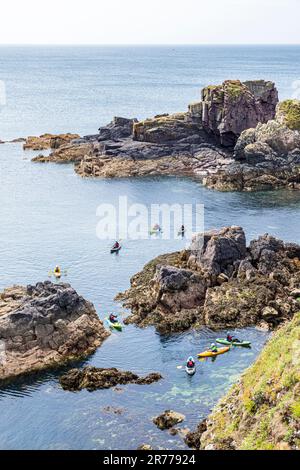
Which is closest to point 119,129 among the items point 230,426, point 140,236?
point 140,236

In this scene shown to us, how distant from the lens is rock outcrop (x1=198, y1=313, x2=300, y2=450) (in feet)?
117

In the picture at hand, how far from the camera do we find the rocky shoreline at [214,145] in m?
129

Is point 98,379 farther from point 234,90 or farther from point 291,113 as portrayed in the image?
point 234,90

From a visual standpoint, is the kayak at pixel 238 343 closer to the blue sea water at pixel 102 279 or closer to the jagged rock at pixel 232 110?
the blue sea water at pixel 102 279

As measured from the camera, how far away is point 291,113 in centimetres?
13550

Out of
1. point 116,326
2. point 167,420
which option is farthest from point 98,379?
point 116,326

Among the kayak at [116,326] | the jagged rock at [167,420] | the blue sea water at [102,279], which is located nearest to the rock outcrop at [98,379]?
the blue sea water at [102,279]

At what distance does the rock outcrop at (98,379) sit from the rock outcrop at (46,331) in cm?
349

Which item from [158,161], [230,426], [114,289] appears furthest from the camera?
[158,161]

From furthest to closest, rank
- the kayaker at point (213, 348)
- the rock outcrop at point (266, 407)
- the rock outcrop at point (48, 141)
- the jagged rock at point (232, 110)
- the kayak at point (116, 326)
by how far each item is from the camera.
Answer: the rock outcrop at point (48, 141) < the jagged rock at point (232, 110) < the kayak at point (116, 326) < the kayaker at point (213, 348) < the rock outcrop at point (266, 407)

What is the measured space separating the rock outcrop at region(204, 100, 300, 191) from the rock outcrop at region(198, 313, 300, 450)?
82.9 m
